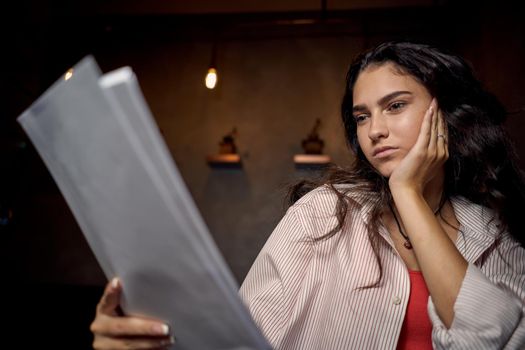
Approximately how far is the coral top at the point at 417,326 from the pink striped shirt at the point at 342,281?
4cm

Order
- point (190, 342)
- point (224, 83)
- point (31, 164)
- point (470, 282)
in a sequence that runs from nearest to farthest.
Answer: point (190, 342) < point (470, 282) < point (31, 164) < point (224, 83)

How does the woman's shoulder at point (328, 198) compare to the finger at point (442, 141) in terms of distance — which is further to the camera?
the woman's shoulder at point (328, 198)

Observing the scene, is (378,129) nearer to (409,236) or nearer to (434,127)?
(434,127)

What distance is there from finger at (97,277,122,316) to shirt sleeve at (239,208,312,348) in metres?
0.51

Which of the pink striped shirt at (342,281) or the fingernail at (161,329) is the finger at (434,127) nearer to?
the pink striped shirt at (342,281)

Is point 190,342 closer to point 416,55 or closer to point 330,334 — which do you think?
point 330,334

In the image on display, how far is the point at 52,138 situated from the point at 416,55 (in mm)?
1185

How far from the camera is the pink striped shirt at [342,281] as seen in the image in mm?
1054

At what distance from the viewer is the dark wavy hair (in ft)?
4.23

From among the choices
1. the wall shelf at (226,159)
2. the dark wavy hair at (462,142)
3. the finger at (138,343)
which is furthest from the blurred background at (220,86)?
the finger at (138,343)

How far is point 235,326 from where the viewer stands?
590mm

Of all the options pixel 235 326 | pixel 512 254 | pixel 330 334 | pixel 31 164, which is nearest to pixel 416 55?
pixel 512 254

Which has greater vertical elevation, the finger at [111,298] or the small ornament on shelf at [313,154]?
the small ornament on shelf at [313,154]

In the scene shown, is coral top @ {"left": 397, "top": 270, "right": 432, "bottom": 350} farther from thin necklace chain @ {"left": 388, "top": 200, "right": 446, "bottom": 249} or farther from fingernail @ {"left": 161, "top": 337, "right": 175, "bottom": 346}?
fingernail @ {"left": 161, "top": 337, "right": 175, "bottom": 346}
